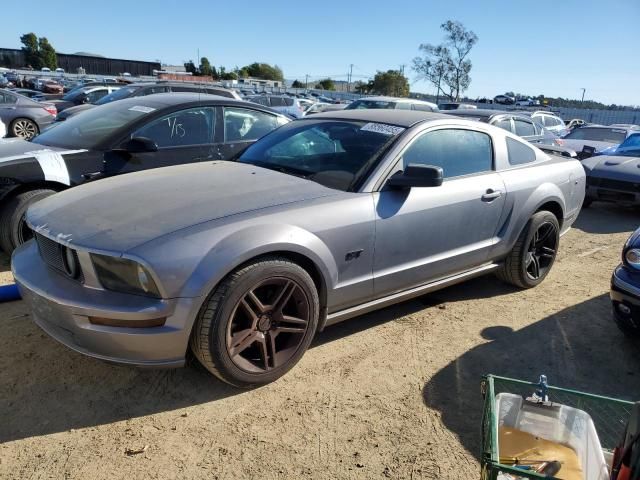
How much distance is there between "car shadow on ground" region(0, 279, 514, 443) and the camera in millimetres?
2557

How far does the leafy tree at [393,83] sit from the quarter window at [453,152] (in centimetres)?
5385

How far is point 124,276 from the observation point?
2.46 m

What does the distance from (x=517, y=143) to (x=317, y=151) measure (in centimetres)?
190

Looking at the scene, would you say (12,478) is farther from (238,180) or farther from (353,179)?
(353,179)

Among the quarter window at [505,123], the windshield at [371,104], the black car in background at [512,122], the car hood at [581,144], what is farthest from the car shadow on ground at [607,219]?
the windshield at [371,104]

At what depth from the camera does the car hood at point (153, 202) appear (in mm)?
2590

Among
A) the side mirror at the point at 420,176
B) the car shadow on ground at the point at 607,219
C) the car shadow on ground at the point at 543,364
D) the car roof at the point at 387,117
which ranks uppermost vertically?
the car roof at the point at 387,117

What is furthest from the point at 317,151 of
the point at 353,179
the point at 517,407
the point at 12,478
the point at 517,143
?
the point at 12,478

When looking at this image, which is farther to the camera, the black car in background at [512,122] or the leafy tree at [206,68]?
the leafy tree at [206,68]

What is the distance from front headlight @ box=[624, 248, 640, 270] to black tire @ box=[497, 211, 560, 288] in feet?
2.92

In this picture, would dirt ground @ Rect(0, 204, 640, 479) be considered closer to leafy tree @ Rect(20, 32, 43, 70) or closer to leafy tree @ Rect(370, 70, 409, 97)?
leafy tree @ Rect(370, 70, 409, 97)

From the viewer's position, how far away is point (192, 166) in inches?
153

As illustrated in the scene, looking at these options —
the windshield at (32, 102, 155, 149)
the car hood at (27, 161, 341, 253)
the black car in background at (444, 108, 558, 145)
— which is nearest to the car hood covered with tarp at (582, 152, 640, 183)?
the black car in background at (444, 108, 558, 145)

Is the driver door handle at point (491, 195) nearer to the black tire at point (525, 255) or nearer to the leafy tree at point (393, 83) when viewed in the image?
the black tire at point (525, 255)
